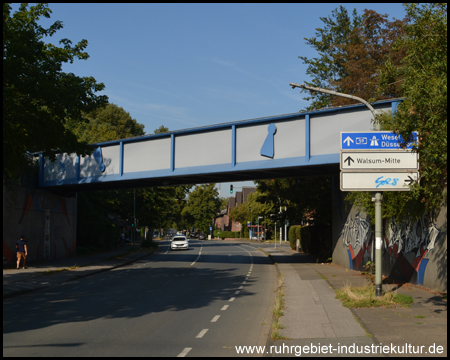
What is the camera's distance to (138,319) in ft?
35.2

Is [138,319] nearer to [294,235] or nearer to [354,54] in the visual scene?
[354,54]

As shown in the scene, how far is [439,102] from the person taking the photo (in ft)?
28.2

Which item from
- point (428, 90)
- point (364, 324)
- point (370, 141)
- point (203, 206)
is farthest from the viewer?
point (203, 206)

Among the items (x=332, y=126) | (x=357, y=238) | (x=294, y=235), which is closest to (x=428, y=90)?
(x=332, y=126)

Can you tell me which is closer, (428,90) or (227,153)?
(428,90)

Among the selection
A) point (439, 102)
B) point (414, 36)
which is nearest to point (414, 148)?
point (439, 102)

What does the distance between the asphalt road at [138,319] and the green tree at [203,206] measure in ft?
334

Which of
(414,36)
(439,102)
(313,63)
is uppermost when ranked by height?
(313,63)

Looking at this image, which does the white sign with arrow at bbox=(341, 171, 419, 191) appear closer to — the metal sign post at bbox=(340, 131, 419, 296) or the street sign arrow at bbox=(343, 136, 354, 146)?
the metal sign post at bbox=(340, 131, 419, 296)

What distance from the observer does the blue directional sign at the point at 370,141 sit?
12.9 metres

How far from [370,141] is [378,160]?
1.86 feet

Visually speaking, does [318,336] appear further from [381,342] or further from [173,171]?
[173,171]

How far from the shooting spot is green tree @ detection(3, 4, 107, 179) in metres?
17.5

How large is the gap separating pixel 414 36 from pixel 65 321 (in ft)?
32.7
